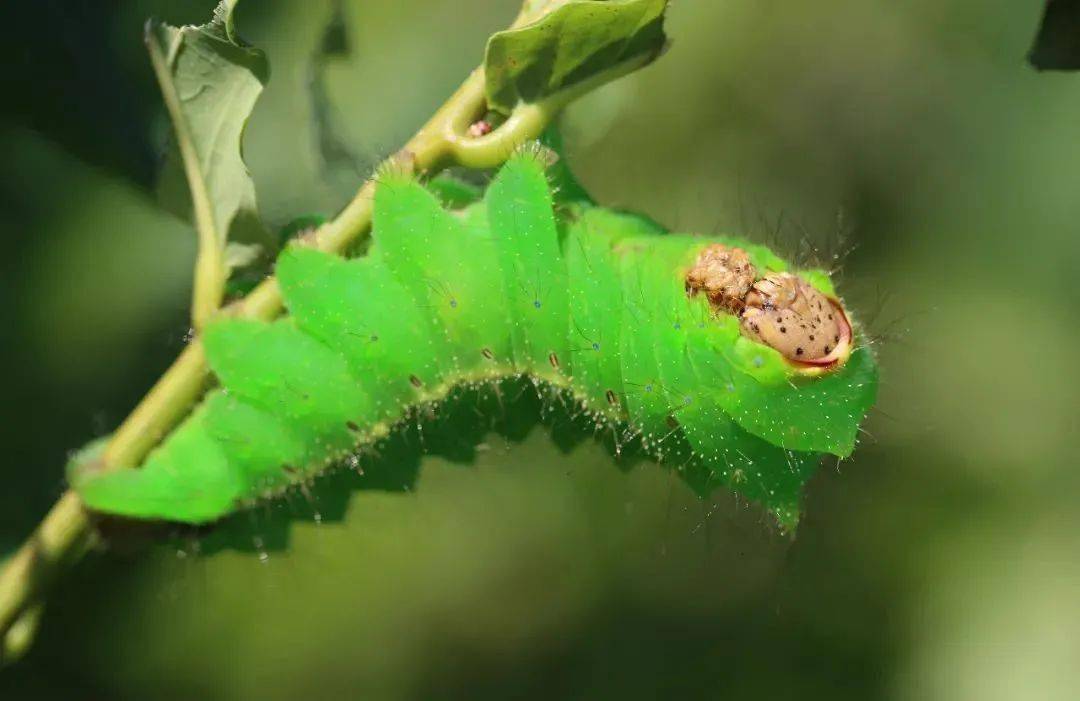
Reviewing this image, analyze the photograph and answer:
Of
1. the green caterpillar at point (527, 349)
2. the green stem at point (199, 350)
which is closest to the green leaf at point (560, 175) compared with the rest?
the green caterpillar at point (527, 349)

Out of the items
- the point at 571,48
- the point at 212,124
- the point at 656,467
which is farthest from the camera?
the point at 656,467

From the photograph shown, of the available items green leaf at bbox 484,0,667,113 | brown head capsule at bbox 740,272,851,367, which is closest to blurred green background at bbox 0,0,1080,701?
green leaf at bbox 484,0,667,113

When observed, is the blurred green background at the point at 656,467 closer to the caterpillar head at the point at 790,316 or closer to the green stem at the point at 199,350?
the green stem at the point at 199,350

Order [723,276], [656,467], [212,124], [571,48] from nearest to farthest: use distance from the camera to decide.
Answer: [571,48], [723,276], [212,124], [656,467]

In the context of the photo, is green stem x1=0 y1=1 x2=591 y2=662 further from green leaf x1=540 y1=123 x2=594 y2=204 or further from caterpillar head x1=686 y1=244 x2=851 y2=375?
caterpillar head x1=686 y1=244 x2=851 y2=375

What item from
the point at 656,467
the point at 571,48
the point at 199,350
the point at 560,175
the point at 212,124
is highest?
the point at 571,48

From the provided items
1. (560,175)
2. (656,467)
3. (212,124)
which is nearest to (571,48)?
(560,175)

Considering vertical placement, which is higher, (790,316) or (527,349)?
(790,316)

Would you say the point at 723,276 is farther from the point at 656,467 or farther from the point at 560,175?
the point at 656,467
